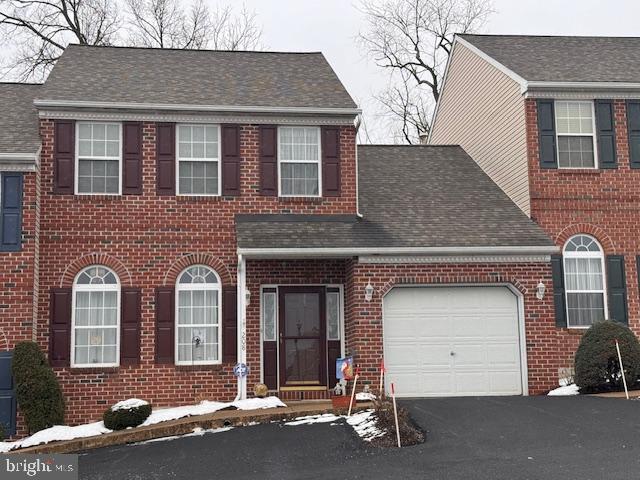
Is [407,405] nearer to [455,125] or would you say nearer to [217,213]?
[217,213]

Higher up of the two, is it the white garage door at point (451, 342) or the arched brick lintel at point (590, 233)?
the arched brick lintel at point (590, 233)

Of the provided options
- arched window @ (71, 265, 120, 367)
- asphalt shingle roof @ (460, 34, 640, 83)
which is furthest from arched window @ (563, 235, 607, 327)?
arched window @ (71, 265, 120, 367)

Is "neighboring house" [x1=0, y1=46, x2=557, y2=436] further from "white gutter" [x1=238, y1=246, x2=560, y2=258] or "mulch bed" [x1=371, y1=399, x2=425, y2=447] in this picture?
"mulch bed" [x1=371, y1=399, x2=425, y2=447]

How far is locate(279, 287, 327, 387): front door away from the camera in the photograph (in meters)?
16.1

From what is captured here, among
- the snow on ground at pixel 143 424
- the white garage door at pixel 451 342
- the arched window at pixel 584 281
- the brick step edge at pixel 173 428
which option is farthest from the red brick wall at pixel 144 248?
the arched window at pixel 584 281

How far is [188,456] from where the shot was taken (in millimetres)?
11336

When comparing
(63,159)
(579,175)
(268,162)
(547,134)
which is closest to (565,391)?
(579,175)

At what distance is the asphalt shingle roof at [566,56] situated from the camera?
17781mm

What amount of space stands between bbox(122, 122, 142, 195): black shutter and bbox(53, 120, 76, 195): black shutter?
99 cm

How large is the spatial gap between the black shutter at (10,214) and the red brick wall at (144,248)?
65 cm

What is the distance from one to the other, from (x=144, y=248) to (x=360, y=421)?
5845 mm

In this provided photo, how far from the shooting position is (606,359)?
15.1m

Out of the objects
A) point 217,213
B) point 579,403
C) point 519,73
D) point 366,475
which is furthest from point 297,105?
point 366,475

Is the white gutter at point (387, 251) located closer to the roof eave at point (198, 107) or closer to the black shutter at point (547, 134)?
the black shutter at point (547, 134)
